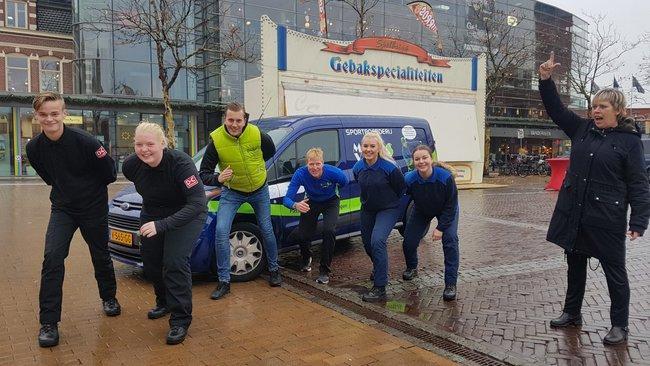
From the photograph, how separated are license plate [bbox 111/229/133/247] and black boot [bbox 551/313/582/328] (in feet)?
13.9

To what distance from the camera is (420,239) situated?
5.79 metres

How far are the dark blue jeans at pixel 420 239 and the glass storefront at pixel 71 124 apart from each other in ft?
78.0

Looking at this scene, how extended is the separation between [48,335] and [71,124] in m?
25.5

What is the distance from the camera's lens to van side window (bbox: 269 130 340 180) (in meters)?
6.37

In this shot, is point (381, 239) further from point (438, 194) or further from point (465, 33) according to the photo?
point (465, 33)

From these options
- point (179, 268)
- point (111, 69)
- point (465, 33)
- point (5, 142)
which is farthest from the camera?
point (465, 33)

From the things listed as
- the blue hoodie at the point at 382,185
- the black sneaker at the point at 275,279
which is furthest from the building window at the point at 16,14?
the blue hoodie at the point at 382,185

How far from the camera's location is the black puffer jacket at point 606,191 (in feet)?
13.0

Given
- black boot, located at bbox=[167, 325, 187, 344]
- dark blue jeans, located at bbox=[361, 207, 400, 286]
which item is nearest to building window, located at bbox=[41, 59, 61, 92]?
dark blue jeans, located at bbox=[361, 207, 400, 286]

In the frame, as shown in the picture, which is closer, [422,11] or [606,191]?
[606,191]

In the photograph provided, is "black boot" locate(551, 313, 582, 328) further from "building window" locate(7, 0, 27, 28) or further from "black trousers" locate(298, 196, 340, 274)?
"building window" locate(7, 0, 27, 28)

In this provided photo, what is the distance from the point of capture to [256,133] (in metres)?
5.37

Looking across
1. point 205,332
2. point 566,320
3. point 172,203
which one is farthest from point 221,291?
point 566,320

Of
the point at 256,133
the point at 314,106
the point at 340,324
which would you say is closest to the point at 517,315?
the point at 340,324
